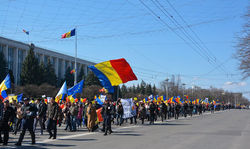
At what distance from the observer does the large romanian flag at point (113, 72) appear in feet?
72.4

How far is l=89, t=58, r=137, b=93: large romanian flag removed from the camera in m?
22.1

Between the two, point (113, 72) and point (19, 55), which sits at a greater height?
point (19, 55)

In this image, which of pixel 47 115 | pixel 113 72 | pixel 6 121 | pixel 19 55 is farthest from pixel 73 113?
pixel 19 55

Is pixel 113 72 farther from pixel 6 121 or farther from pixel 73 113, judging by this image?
pixel 6 121

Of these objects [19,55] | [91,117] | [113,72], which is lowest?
[91,117]

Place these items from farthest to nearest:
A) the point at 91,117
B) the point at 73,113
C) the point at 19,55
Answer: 1. the point at 19,55
2. the point at 73,113
3. the point at 91,117

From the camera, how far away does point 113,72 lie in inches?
879

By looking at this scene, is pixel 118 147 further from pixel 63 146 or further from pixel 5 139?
pixel 5 139

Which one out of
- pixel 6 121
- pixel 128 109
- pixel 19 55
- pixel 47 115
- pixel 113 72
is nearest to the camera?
pixel 6 121

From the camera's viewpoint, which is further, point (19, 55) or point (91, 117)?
point (19, 55)

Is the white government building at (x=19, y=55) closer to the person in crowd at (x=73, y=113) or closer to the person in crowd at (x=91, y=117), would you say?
the person in crowd at (x=73, y=113)

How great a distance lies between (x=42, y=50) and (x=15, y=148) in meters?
82.2

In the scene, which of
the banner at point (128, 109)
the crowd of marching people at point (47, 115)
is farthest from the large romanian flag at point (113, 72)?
the banner at point (128, 109)

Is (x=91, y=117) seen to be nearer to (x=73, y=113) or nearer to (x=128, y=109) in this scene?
(x=73, y=113)
